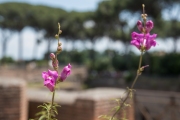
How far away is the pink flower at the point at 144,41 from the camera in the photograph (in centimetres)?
129

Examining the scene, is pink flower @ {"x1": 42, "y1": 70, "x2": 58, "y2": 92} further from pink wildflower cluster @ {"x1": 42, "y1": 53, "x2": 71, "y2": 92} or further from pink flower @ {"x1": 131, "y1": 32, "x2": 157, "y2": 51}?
pink flower @ {"x1": 131, "y1": 32, "x2": 157, "y2": 51}

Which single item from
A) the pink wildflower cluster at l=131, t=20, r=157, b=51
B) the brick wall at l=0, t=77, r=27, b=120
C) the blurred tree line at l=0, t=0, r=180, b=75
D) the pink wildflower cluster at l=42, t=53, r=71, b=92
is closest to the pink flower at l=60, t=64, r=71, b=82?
the pink wildflower cluster at l=42, t=53, r=71, b=92

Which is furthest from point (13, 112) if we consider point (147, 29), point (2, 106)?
point (147, 29)

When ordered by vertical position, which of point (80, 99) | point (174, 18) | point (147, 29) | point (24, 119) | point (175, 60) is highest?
point (174, 18)

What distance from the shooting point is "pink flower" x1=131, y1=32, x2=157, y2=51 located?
1288mm

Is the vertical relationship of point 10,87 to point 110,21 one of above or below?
below

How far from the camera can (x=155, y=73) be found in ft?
68.8

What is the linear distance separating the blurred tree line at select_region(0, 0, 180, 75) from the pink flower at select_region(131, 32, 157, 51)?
61.2 ft

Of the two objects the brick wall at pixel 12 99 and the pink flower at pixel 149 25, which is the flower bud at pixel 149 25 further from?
the brick wall at pixel 12 99

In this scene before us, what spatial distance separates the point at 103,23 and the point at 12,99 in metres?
24.3

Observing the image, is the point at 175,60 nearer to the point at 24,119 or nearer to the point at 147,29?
the point at 24,119

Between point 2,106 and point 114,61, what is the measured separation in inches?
958

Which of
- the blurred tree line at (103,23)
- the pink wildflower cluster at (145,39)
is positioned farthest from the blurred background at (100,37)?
the pink wildflower cluster at (145,39)

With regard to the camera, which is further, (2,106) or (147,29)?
(2,106)
